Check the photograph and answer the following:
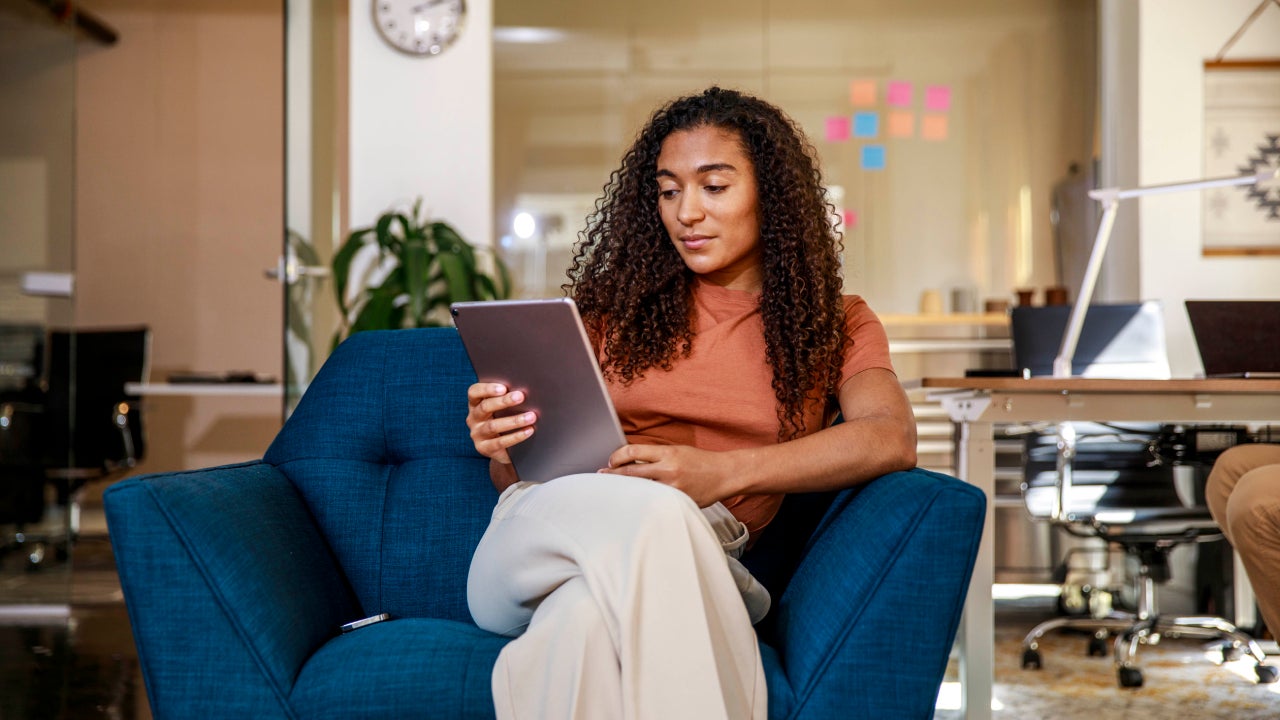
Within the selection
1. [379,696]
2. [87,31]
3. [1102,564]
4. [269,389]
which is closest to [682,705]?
[379,696]

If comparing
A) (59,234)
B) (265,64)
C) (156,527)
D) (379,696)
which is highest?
(265,64)

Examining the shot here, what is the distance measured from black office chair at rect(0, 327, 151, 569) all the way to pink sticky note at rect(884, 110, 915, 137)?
3.36 metres

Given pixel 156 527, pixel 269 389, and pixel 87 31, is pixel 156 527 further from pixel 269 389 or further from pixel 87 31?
pixel 87 31

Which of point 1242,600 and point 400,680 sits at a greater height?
point 400,680

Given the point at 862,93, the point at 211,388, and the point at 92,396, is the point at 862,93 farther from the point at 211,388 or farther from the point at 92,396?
the point at 92,396

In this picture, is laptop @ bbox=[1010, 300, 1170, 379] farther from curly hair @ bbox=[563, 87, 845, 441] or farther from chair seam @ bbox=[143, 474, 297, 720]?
chair seam @ bbox=[143, 474, 297, 720]

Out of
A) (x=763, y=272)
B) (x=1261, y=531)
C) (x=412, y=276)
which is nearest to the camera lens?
(x=763, y=272)

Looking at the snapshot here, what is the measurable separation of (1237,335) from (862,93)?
8.07 feet

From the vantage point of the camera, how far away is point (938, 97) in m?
4.91

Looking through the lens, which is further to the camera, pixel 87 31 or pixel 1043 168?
pixel 87 31

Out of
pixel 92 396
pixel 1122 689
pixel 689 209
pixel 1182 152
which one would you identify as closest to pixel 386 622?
pixel 689 209

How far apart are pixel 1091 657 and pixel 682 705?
8.13 ft

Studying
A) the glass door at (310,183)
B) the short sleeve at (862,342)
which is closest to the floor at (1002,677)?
the glass door at (310,183)

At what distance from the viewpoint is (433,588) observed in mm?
1729
